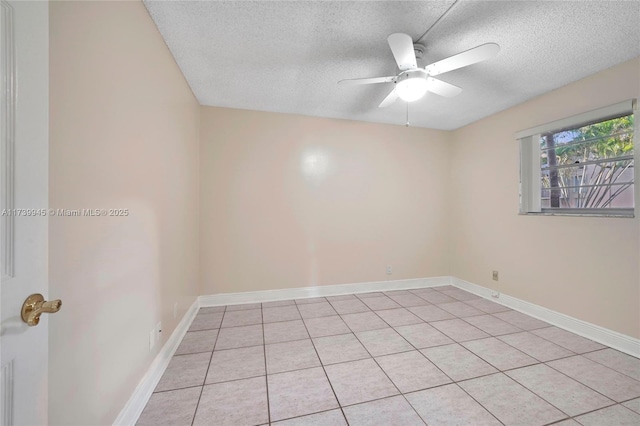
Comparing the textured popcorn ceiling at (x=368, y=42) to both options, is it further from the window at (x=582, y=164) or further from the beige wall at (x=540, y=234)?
the window at (x=582, y=164)

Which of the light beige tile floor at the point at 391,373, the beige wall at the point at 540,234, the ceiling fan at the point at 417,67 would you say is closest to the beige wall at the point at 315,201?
the beige wall at the point at 540,234

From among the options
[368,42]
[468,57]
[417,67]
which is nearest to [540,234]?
[468,57]

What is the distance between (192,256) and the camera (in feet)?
8.77

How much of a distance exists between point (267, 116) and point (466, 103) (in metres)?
2.47

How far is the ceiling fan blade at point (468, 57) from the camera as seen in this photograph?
1.44 metres

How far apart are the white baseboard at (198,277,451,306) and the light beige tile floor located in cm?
29

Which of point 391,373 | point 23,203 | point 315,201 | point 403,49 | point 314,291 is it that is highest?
point 403,49

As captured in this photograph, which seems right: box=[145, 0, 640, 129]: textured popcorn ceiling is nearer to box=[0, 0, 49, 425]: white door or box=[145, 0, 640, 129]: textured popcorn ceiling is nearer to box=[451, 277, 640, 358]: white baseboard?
box=[0, 0, 49, 425]: white door

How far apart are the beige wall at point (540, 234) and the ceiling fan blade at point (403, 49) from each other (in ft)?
6.45

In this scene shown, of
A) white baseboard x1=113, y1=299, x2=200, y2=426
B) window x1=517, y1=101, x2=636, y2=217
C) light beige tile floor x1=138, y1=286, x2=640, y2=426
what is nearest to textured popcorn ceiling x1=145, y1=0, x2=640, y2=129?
window x1=517, y1=101, x2=636, y2=217

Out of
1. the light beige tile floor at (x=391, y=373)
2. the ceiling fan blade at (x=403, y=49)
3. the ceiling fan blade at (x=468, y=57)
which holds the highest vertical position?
the ceiling fan blade at (x=403, y=49)

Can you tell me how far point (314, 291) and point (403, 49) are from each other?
285 centimetres

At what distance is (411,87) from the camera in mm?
1795

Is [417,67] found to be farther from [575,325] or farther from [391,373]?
[575,325]
